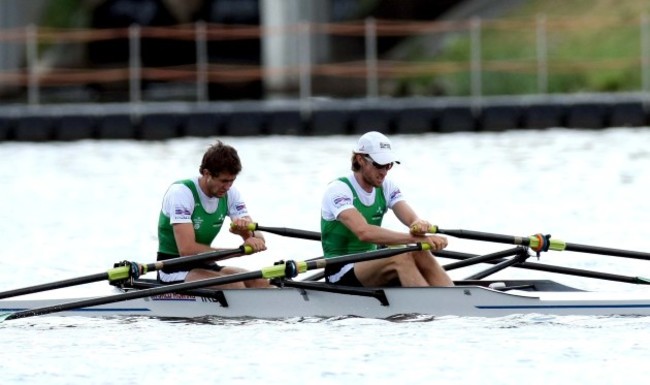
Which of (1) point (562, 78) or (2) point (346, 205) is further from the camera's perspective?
(1) point (562, 78)

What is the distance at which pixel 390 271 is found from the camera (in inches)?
431

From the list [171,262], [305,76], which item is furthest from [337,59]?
[171,262]

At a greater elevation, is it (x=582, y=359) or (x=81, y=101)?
(x=81, y=101)

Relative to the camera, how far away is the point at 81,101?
32.7 metres

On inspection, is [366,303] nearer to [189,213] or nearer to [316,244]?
[189,213]

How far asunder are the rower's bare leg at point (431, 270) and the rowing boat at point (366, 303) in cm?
18

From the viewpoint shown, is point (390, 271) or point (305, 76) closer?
point (390, 271)

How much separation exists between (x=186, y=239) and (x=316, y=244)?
17.1 ft

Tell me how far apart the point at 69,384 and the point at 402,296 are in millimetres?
2526

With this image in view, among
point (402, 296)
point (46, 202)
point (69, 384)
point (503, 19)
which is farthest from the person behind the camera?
point (503, 19)

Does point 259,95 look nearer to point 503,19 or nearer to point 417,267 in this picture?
point 503,19

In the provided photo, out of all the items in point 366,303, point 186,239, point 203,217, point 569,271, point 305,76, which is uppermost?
point 305,76

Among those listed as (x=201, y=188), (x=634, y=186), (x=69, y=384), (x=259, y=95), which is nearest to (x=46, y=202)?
(x=634, y=186)

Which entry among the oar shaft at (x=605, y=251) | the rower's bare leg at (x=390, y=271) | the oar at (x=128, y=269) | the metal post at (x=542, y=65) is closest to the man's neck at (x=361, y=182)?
the rower's bare leg at (x=390, y=271)
